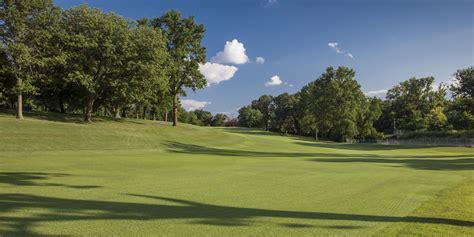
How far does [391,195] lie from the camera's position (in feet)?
30.7

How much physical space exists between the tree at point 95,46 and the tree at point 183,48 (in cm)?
909

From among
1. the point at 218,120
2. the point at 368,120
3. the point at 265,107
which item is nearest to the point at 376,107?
the point at 368,120

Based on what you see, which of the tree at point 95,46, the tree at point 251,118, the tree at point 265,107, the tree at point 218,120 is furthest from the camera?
the tree at point 218,120

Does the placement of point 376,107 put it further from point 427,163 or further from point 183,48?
point 427,163

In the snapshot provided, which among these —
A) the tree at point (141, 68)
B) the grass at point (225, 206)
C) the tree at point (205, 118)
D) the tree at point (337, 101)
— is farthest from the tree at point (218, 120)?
the grass at point (225, 206)

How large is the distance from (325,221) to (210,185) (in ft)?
16.0

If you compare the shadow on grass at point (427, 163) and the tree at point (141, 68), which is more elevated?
the tree at point (141, 68)

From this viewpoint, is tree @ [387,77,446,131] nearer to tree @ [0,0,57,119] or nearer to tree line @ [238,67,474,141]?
tree line @ [238,67,474,141]

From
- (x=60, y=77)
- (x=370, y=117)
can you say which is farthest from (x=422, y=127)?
(x=60, y=77)

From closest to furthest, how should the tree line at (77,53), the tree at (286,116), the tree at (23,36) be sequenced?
the tree at (23,36) → the tree line at (77,53) → the tree at (286,116)

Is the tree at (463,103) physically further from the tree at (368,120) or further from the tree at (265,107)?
the tree at (265,107)

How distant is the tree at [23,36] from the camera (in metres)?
29.9

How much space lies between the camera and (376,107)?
3676 inches

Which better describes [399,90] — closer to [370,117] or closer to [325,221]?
[370,117]
